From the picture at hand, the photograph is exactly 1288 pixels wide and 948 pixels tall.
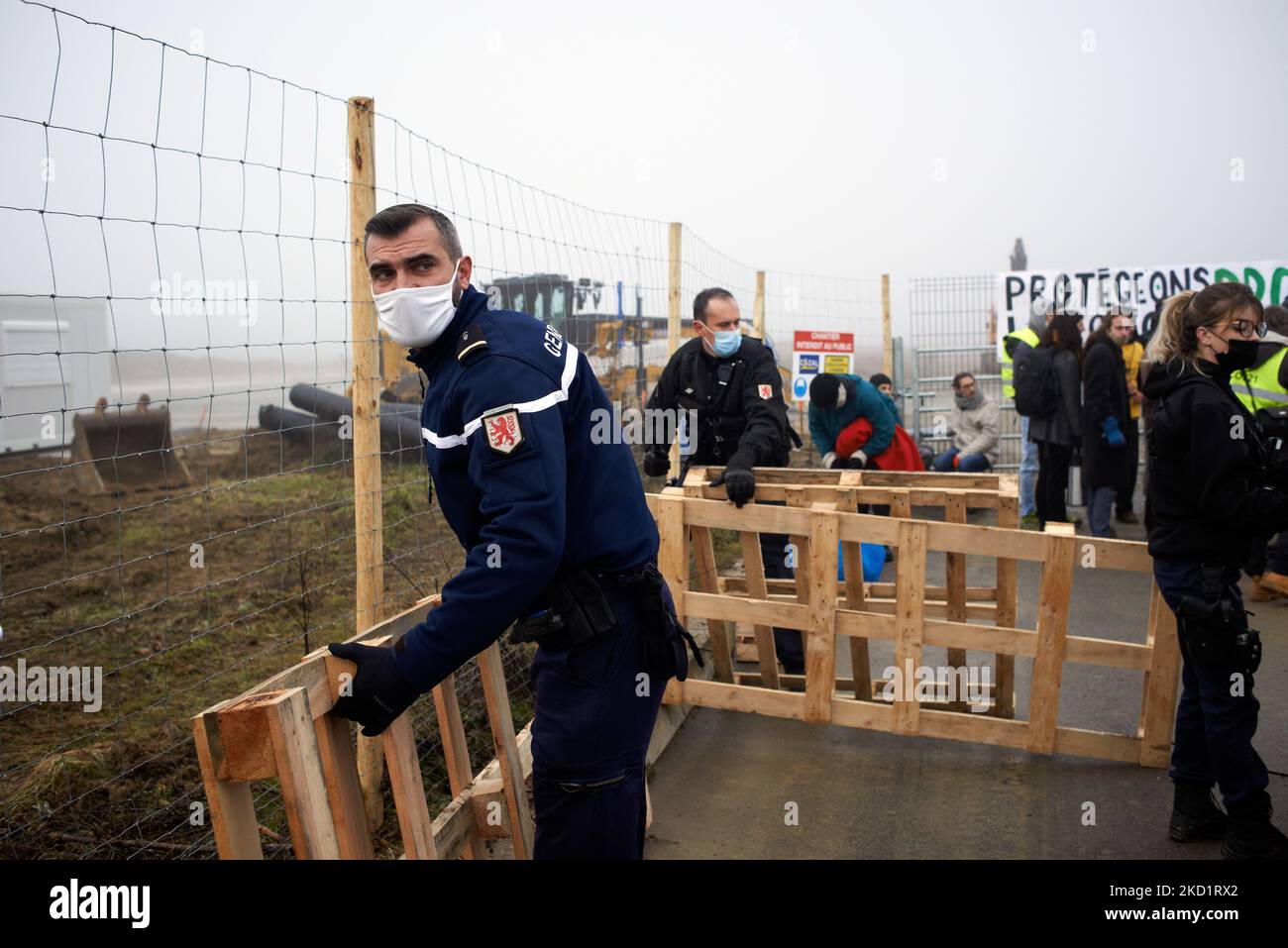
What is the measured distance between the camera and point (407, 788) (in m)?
2.66

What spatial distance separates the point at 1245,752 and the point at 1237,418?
1.17 m

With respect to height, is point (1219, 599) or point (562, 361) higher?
point (562, 361)

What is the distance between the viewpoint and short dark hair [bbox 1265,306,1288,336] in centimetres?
493

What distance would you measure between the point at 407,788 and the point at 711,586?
2702 mm

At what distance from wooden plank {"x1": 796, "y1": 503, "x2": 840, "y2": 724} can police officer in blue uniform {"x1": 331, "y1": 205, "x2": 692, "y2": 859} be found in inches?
78.1

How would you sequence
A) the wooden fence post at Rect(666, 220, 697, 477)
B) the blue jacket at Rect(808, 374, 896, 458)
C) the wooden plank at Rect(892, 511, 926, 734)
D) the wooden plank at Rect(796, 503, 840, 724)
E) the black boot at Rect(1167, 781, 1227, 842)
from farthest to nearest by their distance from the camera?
the wooden fence post at Rect(666, 220, 697, 477) < the blue jacket at Rect(808, 374, 896, 458) < the wooden plank at Rect(796, 503, 840, 724) < the wooden plank at Rect(892, 511, 926, 734) < the black boot at Rect(1167, 781, 1227, 842)

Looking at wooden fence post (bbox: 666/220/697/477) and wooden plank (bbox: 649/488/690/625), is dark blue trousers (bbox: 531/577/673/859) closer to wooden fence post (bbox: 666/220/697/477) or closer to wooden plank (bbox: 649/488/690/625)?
wooden plank (bbox: 649/488/690/625)

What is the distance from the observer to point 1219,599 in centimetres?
359

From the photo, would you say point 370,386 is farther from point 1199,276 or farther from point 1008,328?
point 1199,276

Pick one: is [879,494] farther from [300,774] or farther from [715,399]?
[300,774]

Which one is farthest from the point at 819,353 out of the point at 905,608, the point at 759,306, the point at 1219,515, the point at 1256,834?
the point at 1256,834

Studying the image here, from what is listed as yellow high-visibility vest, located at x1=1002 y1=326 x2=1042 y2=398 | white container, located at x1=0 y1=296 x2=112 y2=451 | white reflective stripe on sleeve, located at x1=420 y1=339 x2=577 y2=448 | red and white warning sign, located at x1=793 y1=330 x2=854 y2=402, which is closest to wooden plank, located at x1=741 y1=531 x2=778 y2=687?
white reflective stripe on sleeve, located at x1=420 y1=339 x2=577 y2=448

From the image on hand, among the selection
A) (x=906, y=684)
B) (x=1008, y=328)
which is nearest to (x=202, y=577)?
(x=906, y=684)

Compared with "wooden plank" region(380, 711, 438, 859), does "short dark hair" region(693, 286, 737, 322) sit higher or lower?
higher
